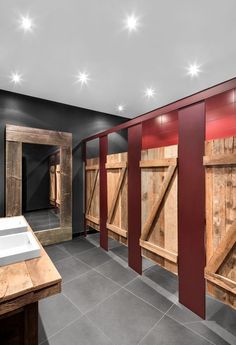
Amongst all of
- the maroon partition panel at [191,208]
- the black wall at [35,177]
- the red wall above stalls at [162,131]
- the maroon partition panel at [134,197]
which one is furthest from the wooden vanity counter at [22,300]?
the red wall above stalls at [162,131]

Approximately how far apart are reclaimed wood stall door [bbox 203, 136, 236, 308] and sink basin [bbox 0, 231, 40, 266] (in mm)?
1644

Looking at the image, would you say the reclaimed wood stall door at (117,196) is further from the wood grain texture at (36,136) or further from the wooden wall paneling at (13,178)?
the wooden wall paneling at (13,178)

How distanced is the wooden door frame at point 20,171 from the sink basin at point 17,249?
2.01 m

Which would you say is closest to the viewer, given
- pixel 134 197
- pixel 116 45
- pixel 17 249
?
pixel 17 249

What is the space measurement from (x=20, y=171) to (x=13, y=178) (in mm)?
186

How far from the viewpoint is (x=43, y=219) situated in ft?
13.5

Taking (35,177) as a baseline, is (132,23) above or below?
above

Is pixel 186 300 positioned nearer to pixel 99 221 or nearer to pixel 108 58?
pixel 99 221

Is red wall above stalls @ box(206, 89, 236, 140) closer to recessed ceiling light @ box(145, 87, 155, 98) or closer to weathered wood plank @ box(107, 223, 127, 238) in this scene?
recessed ceiling light @ box(145, 87, 155, 98)

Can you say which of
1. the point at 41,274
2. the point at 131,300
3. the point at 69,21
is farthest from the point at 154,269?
the point at 69,21

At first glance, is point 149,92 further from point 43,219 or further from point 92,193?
point 43,219

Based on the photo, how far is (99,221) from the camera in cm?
391

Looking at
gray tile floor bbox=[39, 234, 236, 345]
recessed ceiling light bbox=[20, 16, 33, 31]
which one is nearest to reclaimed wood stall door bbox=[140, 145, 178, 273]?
gray tile floor bbox=[39, 234, 236, 345]

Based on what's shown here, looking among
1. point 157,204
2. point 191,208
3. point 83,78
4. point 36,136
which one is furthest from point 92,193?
point 191,208
